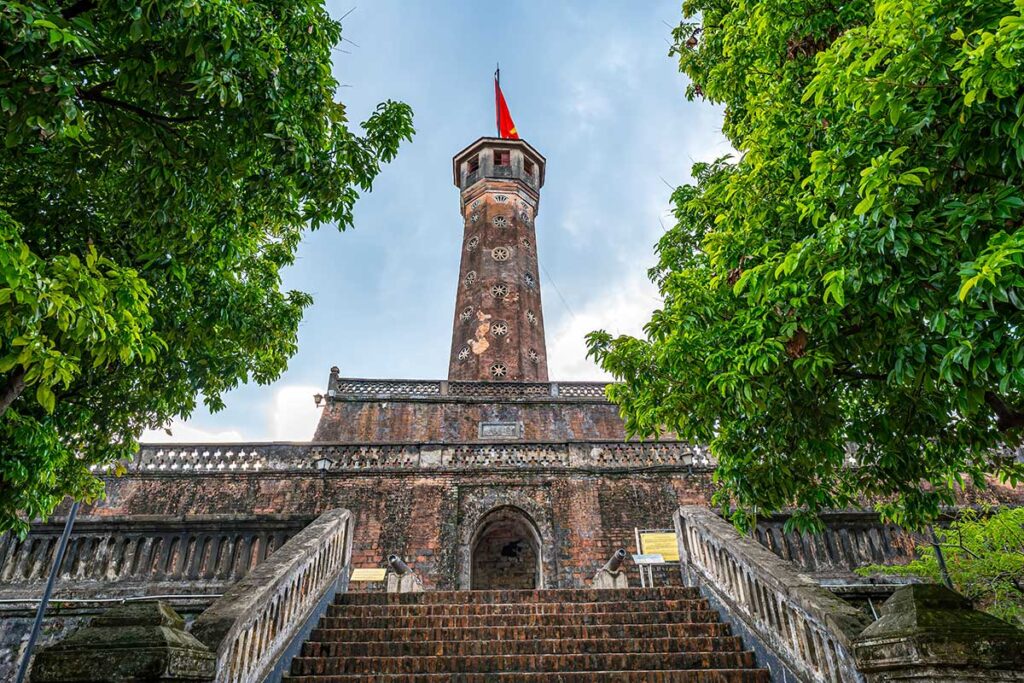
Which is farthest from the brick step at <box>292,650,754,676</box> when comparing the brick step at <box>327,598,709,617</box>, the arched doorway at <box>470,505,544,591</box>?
the arched doorway at <box>470,505,544,591</box>

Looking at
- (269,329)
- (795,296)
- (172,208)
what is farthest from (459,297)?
(795,296)

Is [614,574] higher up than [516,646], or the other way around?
[614,574]

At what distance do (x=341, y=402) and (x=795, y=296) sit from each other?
15849mm

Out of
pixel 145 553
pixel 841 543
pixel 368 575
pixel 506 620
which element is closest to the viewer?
pixel 506 620

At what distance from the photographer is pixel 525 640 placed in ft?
19.3

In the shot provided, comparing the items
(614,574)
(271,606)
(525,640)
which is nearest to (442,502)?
(614,574)

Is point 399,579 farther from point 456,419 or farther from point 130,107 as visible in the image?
point 456,419

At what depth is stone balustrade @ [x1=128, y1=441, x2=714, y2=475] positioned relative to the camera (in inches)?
496

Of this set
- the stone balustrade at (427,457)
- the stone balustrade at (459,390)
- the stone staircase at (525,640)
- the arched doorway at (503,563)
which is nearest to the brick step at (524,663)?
the stone staircase at (525,640)

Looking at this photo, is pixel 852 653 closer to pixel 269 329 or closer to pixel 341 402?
pixel 269 329

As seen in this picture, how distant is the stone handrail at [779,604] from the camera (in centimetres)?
425

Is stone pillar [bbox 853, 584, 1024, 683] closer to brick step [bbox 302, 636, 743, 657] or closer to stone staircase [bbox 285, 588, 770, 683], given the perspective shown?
stone staircase [bbox 285, 588, 770, 683]

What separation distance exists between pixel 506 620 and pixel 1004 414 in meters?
5.21

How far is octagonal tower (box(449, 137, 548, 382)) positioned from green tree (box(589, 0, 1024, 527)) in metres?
14.6
